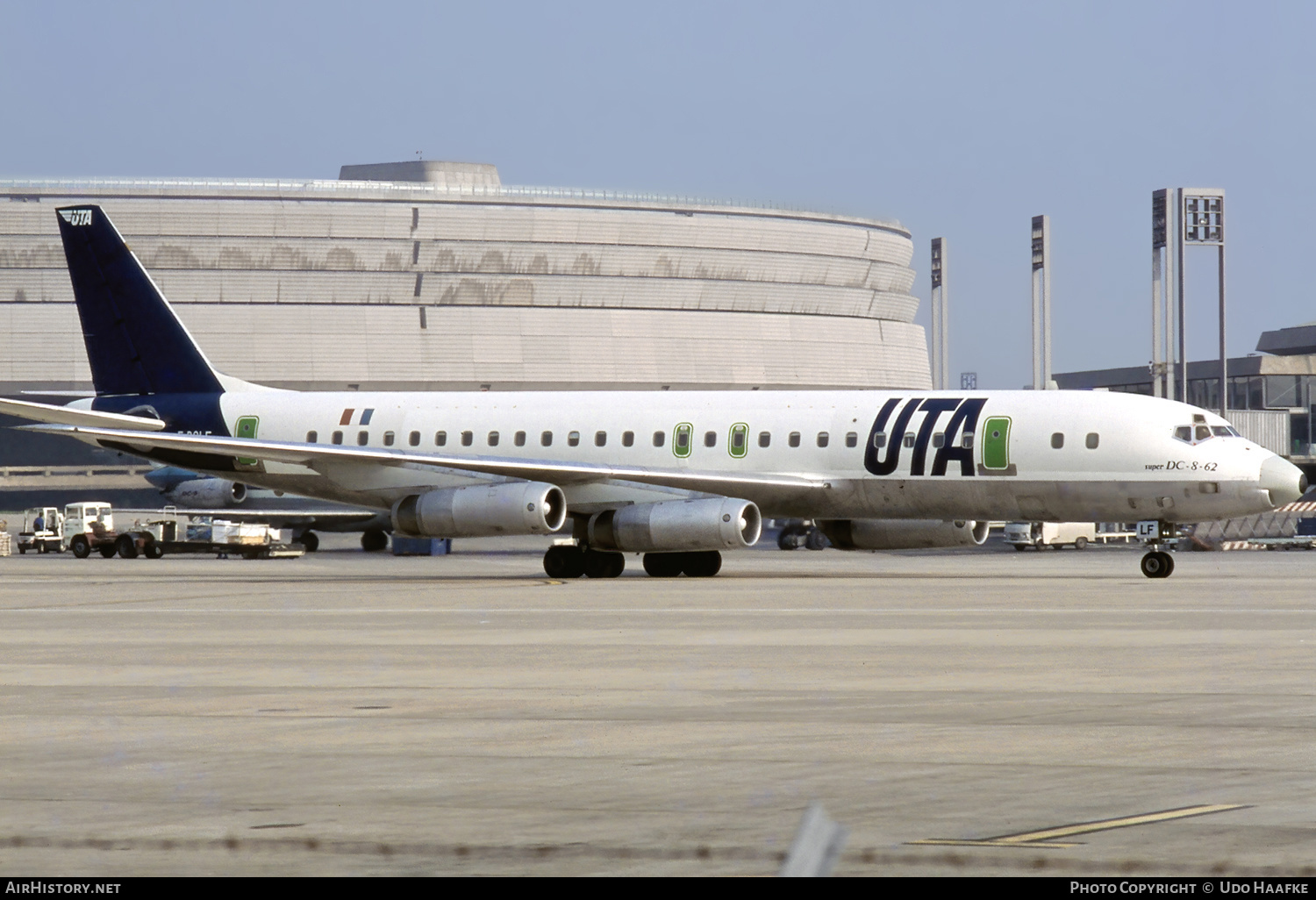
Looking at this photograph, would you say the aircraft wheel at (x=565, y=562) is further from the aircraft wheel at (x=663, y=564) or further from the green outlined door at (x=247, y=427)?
the green outlined door at (x=247, y=427)

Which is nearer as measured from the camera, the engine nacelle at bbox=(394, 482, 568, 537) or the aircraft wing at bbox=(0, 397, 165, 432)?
the engine nacelle at bbox=(394, 482, 568, 537)

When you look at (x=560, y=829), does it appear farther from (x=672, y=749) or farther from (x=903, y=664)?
(x=903, y=664)

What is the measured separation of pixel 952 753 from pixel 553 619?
607 inches

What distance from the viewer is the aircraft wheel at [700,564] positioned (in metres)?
43.4

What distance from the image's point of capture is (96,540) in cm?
6662

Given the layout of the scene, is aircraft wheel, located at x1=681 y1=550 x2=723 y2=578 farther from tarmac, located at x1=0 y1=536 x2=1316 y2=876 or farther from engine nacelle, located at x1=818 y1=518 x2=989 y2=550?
tarmac, located at x1=0 y1=536 x2=1316 y2=876

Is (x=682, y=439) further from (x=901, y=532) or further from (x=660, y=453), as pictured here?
(x=901, y=532)

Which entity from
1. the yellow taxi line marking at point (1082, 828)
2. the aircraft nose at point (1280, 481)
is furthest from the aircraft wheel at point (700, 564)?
the yellow taxi line marking at point (1082, 828)

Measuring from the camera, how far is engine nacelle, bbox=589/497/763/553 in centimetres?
3894

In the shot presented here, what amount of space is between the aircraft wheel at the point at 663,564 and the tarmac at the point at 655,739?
42.3 feet

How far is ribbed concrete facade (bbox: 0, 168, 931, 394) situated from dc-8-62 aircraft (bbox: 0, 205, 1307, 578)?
93456 mm

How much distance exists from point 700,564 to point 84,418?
1559 centimetres

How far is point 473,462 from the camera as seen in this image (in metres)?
41.9

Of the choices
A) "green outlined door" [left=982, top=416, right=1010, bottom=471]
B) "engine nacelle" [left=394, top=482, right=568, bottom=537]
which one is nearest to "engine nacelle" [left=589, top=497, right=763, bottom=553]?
A: "engine nacelle" [left=394, top=482, right=568, bottom=537]
